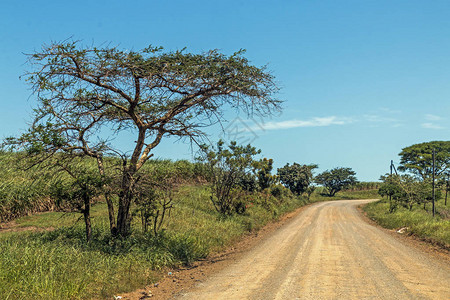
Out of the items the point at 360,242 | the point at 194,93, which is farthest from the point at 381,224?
the point at 194,93

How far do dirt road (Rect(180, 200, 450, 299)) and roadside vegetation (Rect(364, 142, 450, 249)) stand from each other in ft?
12.6

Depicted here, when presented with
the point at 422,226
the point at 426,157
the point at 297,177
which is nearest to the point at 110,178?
the point at 422,226

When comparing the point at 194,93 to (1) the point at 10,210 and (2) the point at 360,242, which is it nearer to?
(2) the point at 360,242

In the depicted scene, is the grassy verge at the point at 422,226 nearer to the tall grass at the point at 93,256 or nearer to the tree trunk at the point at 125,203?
the tall grass at the point at 93,256

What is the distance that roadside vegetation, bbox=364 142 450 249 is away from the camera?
55.3 ft

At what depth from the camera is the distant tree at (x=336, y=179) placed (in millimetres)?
68250

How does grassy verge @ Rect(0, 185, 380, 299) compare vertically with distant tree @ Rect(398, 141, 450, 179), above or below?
below

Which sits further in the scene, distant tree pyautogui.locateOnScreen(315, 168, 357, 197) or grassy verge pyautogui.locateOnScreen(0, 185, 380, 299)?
distant tree pyautogui.locateOnScreen(315, 168, 357, 197)

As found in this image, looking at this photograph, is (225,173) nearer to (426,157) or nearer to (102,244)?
(102,244)

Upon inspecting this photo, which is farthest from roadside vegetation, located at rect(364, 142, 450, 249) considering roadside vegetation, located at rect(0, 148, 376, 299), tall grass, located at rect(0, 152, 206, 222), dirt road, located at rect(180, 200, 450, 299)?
tall grass, located at rect(0, 152, 206, 222)

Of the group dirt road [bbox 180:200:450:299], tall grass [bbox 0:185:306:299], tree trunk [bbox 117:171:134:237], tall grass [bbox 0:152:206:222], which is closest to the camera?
tall grass [bbox 0:185:306:299]

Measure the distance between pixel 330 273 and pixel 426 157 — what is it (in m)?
53.8

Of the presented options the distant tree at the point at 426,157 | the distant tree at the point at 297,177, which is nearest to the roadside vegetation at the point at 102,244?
the distant tree at the point at 297,177

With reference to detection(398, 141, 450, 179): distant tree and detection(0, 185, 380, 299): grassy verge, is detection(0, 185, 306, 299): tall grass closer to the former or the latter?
detection(0, 185, 380, 299): grassy verge
